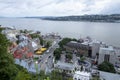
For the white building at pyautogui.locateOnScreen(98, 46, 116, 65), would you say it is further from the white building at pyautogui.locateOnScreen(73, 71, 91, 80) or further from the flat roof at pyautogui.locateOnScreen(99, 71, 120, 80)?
the white building at pyautogui.locateOnScreen(73, 71, 91, 80)

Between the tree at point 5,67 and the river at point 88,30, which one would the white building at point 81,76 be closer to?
the tree at point 5,67

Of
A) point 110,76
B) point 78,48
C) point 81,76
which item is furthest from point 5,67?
point 78,48

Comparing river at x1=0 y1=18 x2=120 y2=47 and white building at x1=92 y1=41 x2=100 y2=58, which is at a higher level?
white building at x1=92 y1=41 x2=100 y2=58

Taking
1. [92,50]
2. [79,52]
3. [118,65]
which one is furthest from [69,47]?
[118,65]

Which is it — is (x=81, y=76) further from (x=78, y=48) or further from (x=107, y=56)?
(x=78, y=48)

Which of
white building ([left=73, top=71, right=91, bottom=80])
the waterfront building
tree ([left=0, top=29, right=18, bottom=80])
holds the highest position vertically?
tree ([left=0, top=29, right=18, bottom=80])

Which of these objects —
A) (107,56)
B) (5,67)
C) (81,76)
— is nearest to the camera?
(5,67)

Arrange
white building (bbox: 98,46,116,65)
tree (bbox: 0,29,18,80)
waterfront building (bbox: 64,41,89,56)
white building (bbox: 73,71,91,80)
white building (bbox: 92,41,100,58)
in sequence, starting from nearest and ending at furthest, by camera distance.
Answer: tree (bbox: 0,29,18,80)
white building (bbox: 73,71,91,80)
white building (bbox: 98,46,116,65)
white building (bbox: 92,41,100,58)
waterfront building (bbox: 64,41,89,56)

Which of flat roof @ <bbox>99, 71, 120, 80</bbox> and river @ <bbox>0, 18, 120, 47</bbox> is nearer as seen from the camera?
flat roof @ <bbox>99, 71, 120, 80</bbox>

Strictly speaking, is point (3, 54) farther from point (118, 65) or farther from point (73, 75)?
point (118, 65)

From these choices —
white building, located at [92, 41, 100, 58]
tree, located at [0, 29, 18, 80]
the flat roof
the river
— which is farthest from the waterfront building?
tree, located at [0, 29, 18, 80]

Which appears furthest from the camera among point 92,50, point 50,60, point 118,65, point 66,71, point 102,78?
point 92,50
